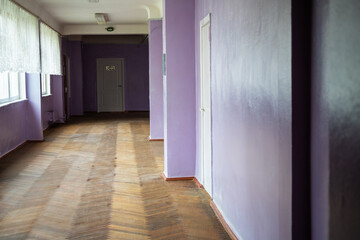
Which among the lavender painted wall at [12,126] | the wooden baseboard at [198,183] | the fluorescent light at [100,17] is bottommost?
the wooden baseboard at [198,183]

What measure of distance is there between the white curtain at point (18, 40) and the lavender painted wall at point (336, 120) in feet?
18.2

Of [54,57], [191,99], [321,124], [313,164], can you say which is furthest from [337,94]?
[54,57]

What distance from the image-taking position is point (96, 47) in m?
16.3

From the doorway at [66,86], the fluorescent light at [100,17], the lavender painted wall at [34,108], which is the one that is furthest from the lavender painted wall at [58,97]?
the lavender painted wall at [34,108]

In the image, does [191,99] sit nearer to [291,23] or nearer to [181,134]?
[181,134]

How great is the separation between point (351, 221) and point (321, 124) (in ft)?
1.64

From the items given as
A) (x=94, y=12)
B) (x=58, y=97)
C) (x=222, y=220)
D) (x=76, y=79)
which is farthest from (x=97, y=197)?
(x=76, y=79)

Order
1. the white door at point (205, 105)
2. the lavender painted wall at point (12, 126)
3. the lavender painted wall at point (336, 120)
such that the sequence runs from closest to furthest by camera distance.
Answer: the lavender painted wall at point (336, 120), the white door at point (205, 105), the lavender painted wall at point (12, 126)

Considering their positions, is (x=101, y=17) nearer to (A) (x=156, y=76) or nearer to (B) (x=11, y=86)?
(A) (x=156, y=76)

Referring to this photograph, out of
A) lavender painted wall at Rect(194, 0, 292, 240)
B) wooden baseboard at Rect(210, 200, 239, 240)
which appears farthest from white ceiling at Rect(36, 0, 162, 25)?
wooden baseboard at Rect(210, 200, 239, 240)

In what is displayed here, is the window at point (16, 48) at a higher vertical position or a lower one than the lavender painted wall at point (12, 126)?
higher

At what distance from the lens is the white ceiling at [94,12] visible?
899cm

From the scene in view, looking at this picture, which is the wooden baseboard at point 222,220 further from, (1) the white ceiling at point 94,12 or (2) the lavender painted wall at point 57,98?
(2) the lavender painted wall at point 57,98

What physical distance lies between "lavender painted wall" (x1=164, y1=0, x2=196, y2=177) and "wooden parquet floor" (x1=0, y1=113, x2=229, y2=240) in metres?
0.34
